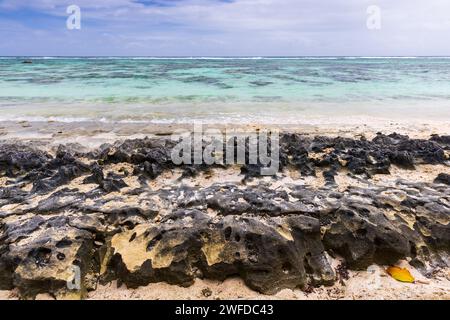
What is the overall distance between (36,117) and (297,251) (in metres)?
8.67

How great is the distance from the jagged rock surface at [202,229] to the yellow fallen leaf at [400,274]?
0.09m

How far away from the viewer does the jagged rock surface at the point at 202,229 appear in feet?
9.66

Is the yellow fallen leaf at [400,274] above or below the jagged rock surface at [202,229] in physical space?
below

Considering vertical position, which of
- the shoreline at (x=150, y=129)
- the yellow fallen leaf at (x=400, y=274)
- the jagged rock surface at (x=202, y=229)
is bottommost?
the yellow fallen leaf at (x=400, y=274)

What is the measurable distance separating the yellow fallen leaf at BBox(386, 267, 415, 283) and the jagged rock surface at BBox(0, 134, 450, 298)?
92 mm

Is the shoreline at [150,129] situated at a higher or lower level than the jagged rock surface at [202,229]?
higher

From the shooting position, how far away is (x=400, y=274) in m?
3.09

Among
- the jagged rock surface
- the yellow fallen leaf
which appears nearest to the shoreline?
the jagged rock surface

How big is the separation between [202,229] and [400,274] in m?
1.83

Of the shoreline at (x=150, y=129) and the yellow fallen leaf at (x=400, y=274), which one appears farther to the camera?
the shoreline at (x=150, y=129)

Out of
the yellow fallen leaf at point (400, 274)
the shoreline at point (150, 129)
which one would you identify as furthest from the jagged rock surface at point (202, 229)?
the shoreline at point (150, 129)

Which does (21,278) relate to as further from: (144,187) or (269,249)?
(269,249)

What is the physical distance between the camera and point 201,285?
9.68ft

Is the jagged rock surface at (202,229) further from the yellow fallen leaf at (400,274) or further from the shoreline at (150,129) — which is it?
the shoreline at (150,129)
